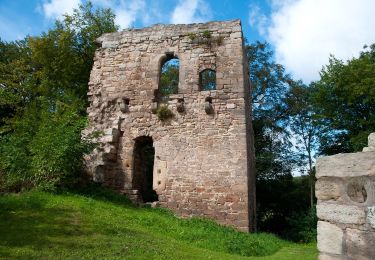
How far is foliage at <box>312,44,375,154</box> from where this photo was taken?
15500 millimetres

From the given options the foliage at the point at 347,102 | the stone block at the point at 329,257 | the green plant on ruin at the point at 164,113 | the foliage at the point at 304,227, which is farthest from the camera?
the foliage at the point at 347,102

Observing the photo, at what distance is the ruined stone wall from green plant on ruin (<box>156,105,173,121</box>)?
963 cm

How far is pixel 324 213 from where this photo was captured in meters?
2.71

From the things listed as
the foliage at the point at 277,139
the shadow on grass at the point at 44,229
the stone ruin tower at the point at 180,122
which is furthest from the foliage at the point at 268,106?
the shadow on grass at the point at 44,229

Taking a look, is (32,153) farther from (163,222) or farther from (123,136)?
(163,222)

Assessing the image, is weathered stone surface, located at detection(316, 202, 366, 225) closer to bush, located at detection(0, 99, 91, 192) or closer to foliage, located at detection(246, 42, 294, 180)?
bush, located at detection(0, 99, 91, 192)

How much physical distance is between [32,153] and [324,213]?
29.9 ft

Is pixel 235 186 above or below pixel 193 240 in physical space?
above

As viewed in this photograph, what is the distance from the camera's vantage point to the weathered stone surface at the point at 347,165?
8.38 ft

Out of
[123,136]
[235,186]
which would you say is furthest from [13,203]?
[235,186]

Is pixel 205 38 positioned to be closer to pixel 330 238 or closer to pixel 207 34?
pixel 207 34

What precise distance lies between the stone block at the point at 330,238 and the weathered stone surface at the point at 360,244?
0.18 feet

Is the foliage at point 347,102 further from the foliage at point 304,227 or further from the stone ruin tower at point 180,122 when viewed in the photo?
the stone ruin tower at point 180,122

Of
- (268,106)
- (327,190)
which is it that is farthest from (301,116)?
(327,190)
